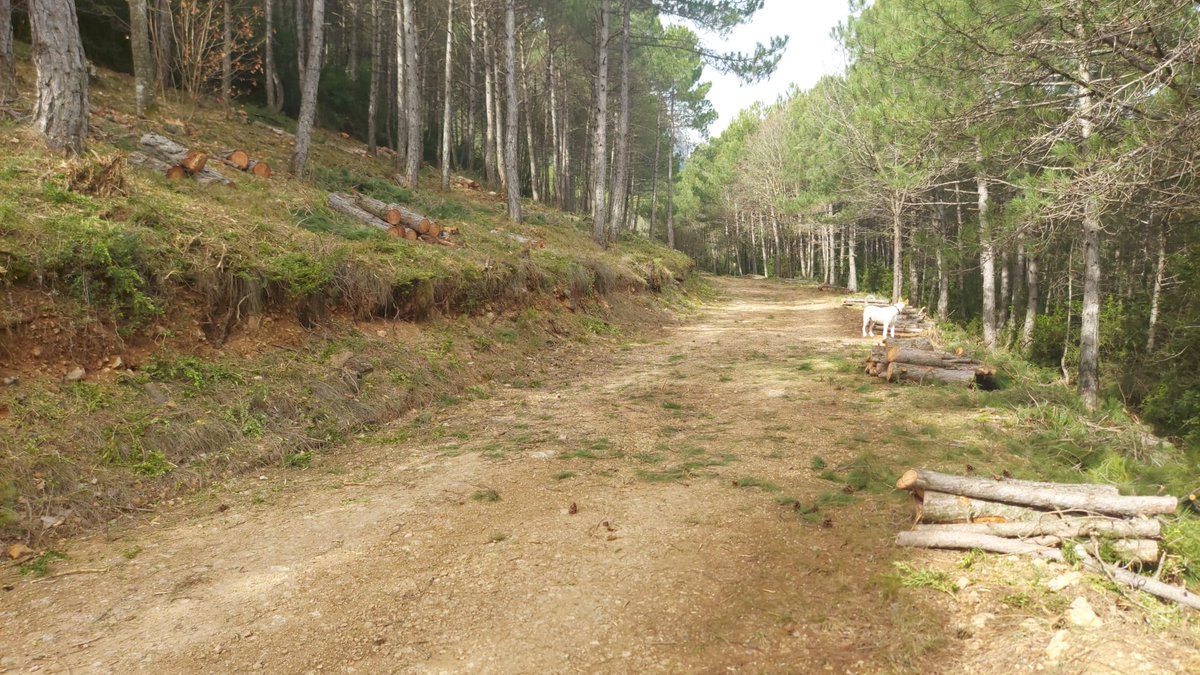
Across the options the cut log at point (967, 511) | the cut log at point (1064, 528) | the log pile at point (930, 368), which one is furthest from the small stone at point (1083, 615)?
the log pile at point (930, 368)

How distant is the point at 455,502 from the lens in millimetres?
4648

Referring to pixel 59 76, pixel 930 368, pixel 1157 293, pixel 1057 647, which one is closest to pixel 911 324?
pixel 930 368

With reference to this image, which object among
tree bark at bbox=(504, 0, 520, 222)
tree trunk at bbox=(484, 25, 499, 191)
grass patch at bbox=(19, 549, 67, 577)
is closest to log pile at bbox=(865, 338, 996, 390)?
grass patch at bbox=(19, 549, 67, 577)

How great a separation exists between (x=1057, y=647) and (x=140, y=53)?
16.7 m

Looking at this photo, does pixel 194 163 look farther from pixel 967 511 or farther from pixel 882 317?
pixel 882 317

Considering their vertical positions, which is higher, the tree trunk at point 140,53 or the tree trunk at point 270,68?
the tree trunk at point 270,68

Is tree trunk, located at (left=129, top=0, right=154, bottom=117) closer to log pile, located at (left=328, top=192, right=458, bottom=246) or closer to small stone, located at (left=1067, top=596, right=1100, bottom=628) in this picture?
log pile, located at (left=328, top=192, right=458, bottom=246)

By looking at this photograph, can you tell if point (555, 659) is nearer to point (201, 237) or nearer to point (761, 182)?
point (201, 237)

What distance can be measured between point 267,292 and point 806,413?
662 centimetres

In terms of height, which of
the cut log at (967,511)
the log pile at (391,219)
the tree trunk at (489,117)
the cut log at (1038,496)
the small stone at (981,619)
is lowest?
the small stone at (981,619)

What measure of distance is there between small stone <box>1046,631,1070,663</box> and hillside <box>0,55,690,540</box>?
570 centimetres

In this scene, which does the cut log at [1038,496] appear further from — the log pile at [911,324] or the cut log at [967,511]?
the log pile at [911,324]

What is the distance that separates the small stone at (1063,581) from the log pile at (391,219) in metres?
9.78

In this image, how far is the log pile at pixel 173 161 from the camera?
8.73 meters
